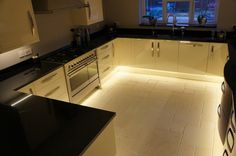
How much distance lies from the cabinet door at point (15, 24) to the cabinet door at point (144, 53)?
7.14ft

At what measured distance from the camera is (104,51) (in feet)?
13.2

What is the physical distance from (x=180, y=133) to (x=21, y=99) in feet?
6.43

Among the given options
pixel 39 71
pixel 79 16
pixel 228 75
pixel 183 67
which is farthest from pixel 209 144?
pixel 79 16

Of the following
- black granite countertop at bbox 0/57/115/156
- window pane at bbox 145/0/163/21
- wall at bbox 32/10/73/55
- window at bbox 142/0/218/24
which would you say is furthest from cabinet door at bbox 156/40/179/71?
black granite countertop at bbox 0/57/115/156

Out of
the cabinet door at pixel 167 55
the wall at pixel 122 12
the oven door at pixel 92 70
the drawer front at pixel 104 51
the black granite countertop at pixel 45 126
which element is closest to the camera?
the black granite countertop at pixel 45 126

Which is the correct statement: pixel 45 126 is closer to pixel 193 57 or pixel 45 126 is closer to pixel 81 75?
pixel 81 75

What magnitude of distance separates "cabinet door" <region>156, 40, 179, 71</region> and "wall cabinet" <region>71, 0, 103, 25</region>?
1.33 metres

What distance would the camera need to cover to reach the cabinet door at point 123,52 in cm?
437

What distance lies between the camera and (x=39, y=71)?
2775 mm

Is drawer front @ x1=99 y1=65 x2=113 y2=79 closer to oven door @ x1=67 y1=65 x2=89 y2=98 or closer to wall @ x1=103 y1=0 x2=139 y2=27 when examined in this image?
oven door @ x1=67 y1=65 x2=89 y2=98

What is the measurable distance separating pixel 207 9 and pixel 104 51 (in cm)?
222

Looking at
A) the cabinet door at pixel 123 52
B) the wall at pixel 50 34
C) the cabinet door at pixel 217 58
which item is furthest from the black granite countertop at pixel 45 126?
the cabinet door at pixel 217 58

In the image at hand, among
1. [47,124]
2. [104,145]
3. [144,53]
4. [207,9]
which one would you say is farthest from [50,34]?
[207,9]

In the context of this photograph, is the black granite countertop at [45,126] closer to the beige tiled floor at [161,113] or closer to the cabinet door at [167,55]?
the beige tiled floor at [161,113]
